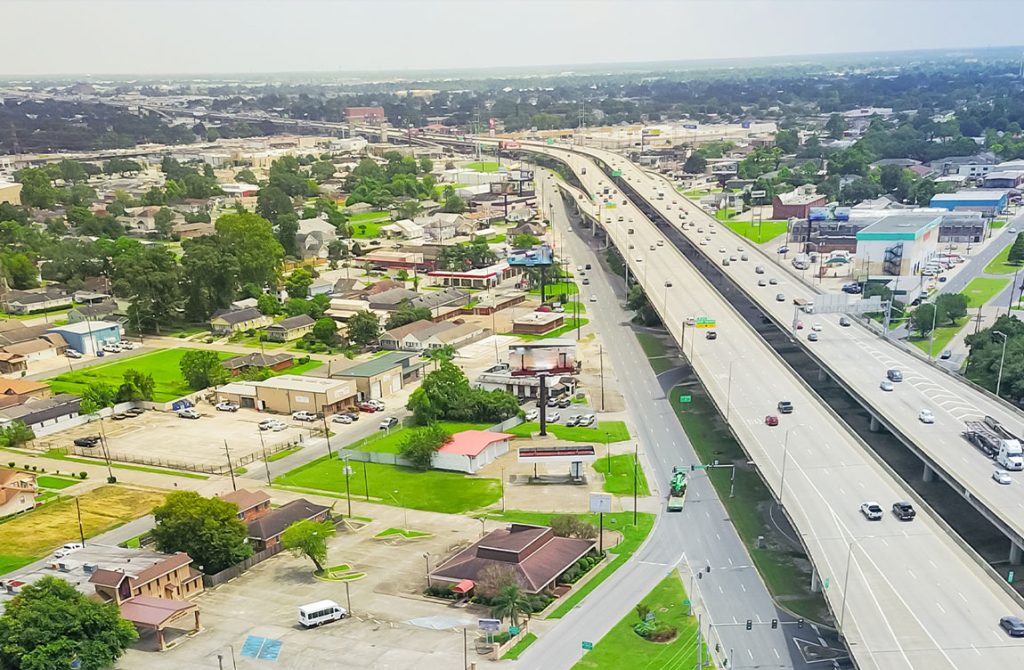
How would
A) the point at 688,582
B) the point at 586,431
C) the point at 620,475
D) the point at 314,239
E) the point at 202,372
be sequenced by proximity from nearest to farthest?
1. the point at 688,582
2. the point at 620,475
3. the point at 586,431
4. the point at 202,372
5. the point at 314,239

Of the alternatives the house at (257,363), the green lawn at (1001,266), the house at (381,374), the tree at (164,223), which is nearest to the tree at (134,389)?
the house at (257,363)

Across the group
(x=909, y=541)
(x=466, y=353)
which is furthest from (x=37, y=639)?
(x=466, y=353)

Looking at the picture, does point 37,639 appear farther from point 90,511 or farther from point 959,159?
point 959,159

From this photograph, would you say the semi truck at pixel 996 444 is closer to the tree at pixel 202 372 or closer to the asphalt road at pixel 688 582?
the asphalt road at pixel 688 582

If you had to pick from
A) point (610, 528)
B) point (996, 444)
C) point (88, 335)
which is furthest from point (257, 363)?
point (996, 444)

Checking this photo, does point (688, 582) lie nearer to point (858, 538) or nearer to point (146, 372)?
point (858, 538)

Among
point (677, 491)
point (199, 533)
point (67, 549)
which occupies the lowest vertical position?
point (677, 491)
